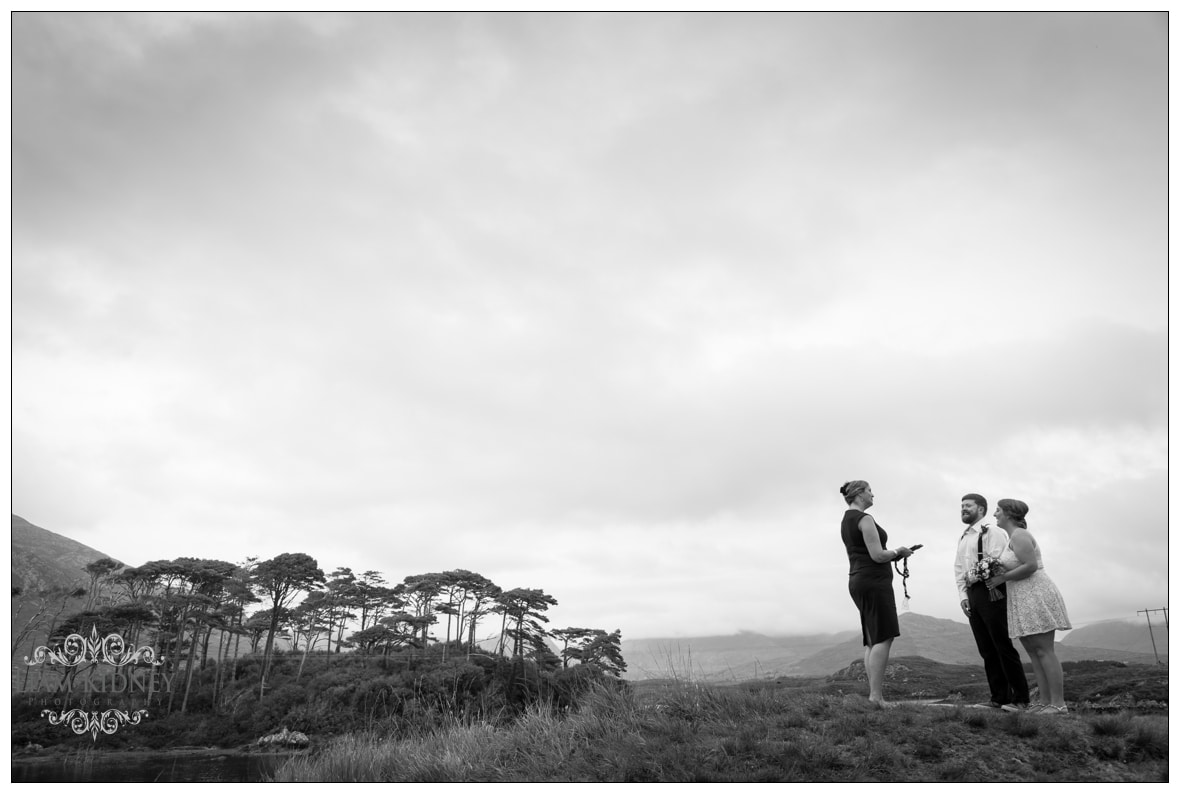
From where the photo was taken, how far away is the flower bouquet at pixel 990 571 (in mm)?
6504

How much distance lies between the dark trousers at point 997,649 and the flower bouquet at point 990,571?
56 millimetres

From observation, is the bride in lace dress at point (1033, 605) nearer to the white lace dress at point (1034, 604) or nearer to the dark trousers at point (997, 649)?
the white lace dress at point (1034, 604)

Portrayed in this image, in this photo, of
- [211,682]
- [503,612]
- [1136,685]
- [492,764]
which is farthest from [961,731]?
[211,682]

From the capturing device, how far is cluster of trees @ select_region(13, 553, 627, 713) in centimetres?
4572

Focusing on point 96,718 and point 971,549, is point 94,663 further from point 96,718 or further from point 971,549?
point 971,549

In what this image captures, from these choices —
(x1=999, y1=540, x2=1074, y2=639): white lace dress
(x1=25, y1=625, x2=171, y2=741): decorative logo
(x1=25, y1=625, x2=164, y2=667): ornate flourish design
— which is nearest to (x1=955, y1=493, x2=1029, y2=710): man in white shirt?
(x1=999, y1=540, x2=1074, y2=639): white lace dress

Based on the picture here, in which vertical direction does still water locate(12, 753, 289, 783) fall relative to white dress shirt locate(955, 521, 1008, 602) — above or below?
below

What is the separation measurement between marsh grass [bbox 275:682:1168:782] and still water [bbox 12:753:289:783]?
19.8 meters

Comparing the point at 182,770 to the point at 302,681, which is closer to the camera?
the point at 182,770

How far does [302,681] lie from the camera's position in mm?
47688

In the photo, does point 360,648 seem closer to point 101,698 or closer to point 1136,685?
point 101,698

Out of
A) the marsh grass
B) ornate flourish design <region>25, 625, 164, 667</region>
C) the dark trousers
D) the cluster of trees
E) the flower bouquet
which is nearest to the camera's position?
the marsh grass

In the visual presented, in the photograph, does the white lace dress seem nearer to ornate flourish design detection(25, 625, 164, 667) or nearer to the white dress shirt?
the white dress shirt

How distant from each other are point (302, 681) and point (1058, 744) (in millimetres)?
52183
